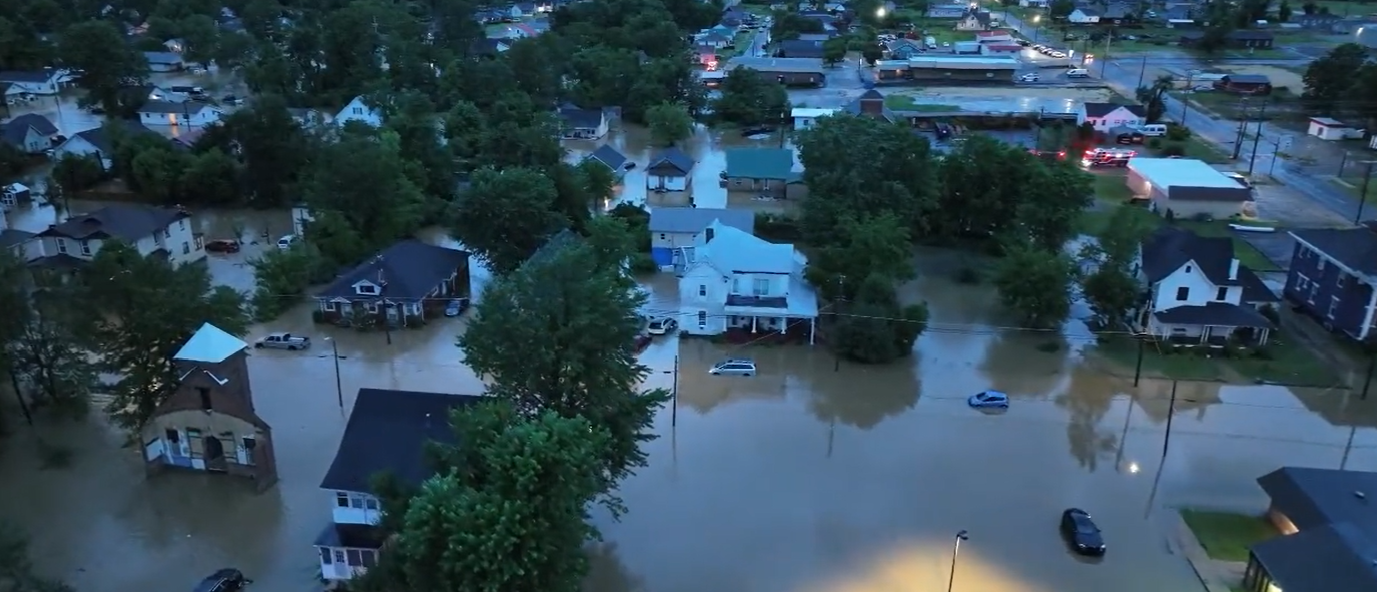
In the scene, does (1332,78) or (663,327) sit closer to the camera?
(663,327)

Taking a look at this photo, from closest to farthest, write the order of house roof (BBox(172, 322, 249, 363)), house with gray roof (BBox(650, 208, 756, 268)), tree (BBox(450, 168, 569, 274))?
1. house roof (BBox(172, 322, 249, 363))
2. tree (BBox(450, 168, 569, 274))
3. house with gray roof (BBox(650, 208, 756, 268))

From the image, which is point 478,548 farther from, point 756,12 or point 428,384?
point 756,12

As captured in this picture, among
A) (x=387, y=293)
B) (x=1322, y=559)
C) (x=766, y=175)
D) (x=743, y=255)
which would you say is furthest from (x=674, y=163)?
(x=1322, y=559)

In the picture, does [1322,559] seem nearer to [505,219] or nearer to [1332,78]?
[505,219]

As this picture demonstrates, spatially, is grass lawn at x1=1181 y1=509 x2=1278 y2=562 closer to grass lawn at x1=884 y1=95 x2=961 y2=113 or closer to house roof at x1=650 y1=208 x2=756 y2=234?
house roof at x1=650 y1=208 x2=756 y2=234

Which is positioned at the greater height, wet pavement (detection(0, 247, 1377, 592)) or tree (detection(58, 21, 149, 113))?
tree (detection(58, 21, 149, 113))

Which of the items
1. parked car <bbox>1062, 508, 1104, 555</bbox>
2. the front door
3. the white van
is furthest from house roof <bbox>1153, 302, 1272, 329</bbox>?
the white van

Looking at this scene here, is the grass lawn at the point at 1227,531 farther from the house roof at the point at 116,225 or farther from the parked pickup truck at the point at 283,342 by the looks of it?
the house roof at the point at 116,225
